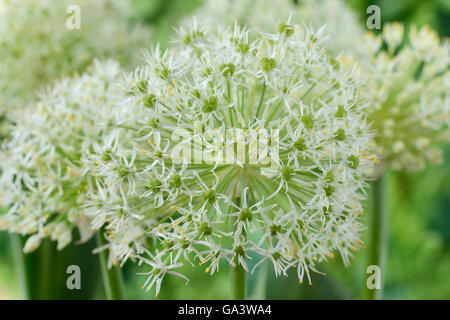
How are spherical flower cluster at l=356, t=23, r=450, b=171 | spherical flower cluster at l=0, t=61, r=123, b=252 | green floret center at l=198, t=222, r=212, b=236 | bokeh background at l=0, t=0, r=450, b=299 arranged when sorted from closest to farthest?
green floret center at l=198, t=222, r=212, b=236 → spherical flower cluster at l=0, t=61, r=123, b=252 → spherical flower cluster at l=356, t=23, r=450, b=171 → bokeh background at l=0, t=0, r=450, b=299

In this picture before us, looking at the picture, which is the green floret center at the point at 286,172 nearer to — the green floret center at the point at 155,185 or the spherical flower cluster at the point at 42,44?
the green floret center at the point at 155,185

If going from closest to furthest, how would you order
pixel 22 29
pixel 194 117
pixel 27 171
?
1. pixel 194 117
2. pixel 27 171
3. pixel 22 29

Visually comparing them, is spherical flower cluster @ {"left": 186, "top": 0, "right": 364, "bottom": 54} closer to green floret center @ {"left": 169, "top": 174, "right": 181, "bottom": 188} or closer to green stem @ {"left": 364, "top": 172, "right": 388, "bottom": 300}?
green stem @ {"left": 364, "top": 172, "right": 388, "bottom": 300}

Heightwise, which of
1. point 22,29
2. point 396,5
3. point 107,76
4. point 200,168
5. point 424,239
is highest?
point 396,5

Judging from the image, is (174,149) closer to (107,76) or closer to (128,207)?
(128,207)

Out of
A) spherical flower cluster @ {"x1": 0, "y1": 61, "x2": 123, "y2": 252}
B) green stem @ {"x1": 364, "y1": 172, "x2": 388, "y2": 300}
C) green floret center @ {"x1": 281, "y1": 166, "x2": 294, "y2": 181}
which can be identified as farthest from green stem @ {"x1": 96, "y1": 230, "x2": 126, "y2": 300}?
green stem @ {"x1": 364, "y1": 172, "x2": 388, "y2": 300}

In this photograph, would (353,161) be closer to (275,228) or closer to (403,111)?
(275,228)

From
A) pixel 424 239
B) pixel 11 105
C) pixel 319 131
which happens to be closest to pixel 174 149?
pixel 319 131
